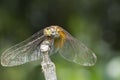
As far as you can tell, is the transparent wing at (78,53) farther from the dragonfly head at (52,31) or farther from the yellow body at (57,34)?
the dragonfly head at (52,31)

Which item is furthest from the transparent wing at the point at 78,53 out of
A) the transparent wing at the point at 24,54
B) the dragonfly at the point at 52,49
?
the transparent wing at the point at 24,54

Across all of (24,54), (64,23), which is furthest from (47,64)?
(64,23)

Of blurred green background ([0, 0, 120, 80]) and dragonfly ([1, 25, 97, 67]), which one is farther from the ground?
blurred green background ([0, 0, 120, 80])

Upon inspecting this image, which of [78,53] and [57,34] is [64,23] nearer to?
[78,53]

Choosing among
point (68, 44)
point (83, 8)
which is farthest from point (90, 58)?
point (83, 8)

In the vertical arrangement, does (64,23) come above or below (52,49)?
above

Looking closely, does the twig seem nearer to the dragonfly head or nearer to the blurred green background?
the dragonfly head

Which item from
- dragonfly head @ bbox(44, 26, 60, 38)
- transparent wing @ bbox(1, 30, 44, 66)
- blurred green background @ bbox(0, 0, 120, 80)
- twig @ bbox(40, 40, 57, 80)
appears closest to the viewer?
twig @ bbox(40, 40, 57, 80)

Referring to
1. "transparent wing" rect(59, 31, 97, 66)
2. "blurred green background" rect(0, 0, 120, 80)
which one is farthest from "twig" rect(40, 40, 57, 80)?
"blurred green background" rect(0, 0, 120, 80)
